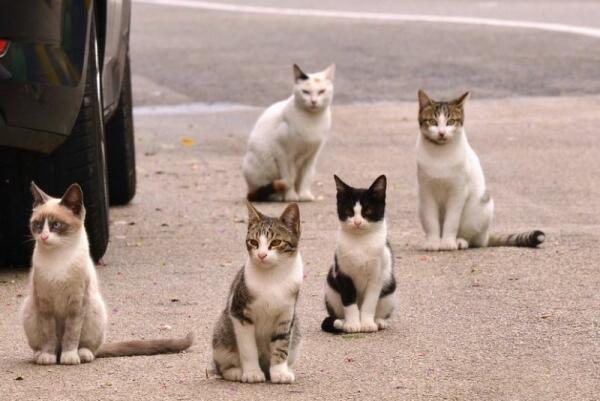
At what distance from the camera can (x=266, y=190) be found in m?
10.5

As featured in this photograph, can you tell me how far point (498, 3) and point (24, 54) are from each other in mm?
19232

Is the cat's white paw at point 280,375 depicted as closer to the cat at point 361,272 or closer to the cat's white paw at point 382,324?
the cat at point 361,272

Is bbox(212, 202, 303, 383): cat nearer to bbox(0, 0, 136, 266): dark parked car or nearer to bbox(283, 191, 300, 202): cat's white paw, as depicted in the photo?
bbox(0, 0, 136, 266): dark parked car

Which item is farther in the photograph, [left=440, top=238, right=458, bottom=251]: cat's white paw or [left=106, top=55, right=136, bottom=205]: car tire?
[left=106, top=55, right=136, bottom=205]: car tire

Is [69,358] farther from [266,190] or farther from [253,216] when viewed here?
[266,190]

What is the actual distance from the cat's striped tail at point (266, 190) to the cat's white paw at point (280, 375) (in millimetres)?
4902

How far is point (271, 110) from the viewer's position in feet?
35.9

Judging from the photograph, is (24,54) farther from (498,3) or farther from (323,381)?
(498,3)

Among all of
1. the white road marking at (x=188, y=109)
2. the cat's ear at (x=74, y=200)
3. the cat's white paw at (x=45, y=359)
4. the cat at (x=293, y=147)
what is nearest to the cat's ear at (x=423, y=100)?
the cat at (x=293, y=147)

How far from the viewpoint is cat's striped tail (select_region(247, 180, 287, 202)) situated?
10.4 m

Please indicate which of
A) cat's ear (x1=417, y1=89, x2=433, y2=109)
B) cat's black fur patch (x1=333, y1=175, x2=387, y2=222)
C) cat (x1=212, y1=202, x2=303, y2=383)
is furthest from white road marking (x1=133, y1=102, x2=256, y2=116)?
cat (x1=212, y1=202, x2=303, y2=383)

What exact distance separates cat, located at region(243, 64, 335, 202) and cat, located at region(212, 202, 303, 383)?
4.77 meters

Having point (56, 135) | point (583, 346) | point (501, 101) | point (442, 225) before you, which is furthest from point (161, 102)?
point (583, 346)

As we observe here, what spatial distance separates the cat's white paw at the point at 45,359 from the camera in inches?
231
